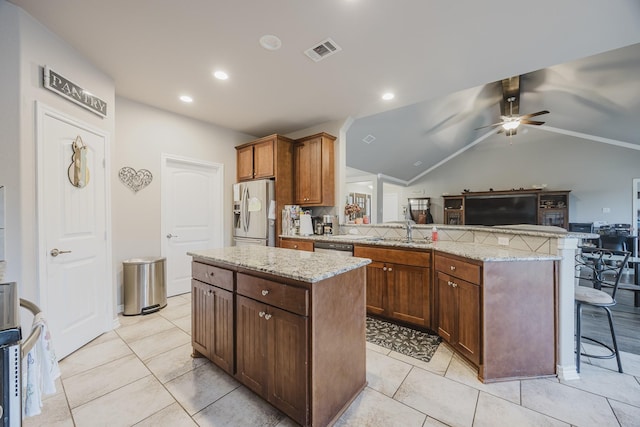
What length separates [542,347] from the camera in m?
1.92

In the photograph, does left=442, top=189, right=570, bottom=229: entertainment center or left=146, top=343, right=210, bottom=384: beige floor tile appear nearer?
left=146, top=343, right=210, bottom=384: beige floor tile

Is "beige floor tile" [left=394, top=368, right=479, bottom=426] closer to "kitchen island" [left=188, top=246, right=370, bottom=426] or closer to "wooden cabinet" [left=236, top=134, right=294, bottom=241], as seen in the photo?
"kitchen island" [left=188, top=246, right=370, bottom=426]

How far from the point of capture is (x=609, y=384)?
5.97ft

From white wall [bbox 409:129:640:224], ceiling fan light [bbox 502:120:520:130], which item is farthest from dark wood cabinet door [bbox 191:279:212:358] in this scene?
white wall [bbox 409:129:640:224]

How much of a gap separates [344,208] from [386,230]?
0.77 metres

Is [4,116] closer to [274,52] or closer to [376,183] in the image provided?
[274,52]

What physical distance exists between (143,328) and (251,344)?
1.86 metres

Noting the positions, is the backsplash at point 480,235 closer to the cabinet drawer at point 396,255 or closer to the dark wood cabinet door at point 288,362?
the cabinet drawer at point 396,255

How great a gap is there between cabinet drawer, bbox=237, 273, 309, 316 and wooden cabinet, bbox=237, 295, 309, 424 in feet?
0.11

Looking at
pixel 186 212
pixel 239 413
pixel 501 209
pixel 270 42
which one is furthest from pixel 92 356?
pixel 501 209

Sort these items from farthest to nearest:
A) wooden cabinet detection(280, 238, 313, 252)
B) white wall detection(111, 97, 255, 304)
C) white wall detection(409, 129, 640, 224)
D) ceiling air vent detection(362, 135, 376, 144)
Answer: white wall detection(409, 129, 640, 224)
ceiling air vent detection(362, 135, 376, 144)
wooden cabinet detection(280, 238, 313, 252)
white wall detection(111, 97, 255, 304)

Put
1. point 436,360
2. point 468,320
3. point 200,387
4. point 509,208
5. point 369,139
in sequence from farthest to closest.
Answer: point 509,208 < point 369,139 < point 436,360 < point 468,320 < point 200,387

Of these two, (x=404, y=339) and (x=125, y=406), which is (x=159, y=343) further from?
(x=404, y=339)

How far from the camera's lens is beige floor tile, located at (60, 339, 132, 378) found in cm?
204
